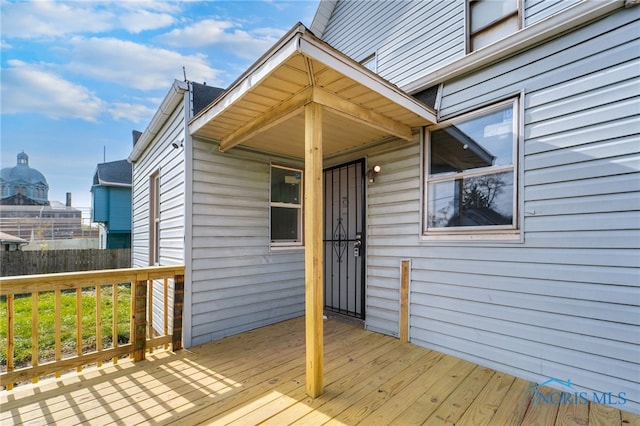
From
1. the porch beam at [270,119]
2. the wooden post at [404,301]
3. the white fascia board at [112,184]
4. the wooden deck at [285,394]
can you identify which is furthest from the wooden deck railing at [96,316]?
the white fascia board at [112,184]

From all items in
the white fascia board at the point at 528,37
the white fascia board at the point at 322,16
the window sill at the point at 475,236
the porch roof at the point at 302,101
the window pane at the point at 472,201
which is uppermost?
the white fascia board at the point at 322,16

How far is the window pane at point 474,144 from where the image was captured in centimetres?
259

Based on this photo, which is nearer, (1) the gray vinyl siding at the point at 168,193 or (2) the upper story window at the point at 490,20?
(2) the upper story window at the point at 490,20

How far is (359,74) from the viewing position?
2.14m

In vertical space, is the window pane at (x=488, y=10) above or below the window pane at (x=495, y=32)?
above

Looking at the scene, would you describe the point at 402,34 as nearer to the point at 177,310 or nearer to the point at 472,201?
the point at 472,201

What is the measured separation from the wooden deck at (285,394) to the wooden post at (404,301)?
10.8 inches

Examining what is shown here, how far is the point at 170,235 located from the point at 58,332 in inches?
61.7

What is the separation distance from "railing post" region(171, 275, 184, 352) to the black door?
7.64 ft

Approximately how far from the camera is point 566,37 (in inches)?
87.9

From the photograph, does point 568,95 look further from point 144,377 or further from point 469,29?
point 144,377

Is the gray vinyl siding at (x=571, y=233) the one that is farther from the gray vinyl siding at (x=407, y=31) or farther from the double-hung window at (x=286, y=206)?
the double-hung window at (x=286, y=206)

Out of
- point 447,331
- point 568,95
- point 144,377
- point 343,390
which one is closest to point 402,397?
point 343,390

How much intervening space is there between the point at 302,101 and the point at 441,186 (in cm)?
182
